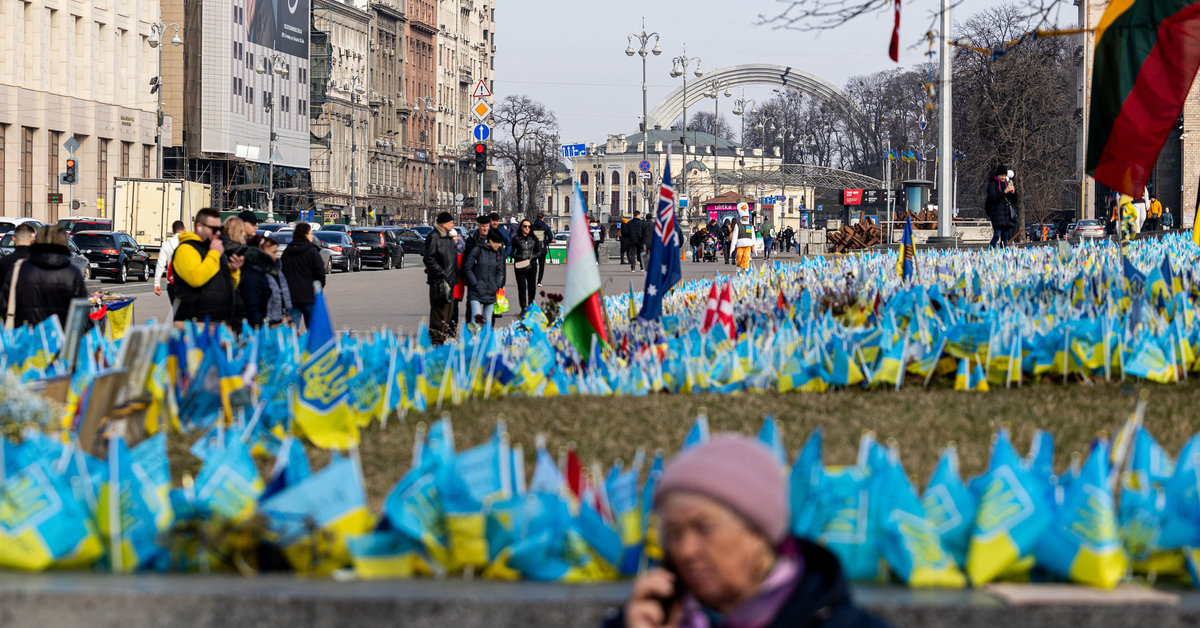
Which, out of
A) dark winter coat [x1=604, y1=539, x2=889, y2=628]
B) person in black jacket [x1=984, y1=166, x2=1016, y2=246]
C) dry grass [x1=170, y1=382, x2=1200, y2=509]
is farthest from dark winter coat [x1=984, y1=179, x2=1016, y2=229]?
dark winter coat [x1=604, y1=539, x2=889, y2=628]

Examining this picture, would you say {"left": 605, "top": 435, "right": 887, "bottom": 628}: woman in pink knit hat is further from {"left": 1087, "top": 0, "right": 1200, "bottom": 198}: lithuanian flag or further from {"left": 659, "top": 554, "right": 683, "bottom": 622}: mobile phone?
{"left": 1087, "top": 0, "right": 1200, "bottom": 198}: lithuanian flag

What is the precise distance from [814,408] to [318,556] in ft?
13.6

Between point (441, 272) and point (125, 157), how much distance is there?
59094mm

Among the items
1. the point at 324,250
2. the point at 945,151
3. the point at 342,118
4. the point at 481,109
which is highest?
the point at 342,118

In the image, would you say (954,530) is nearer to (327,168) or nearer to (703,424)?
(703,424)

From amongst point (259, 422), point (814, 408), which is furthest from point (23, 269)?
point (814, 408)

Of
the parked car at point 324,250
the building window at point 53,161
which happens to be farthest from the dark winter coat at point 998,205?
the building window at point 53,161

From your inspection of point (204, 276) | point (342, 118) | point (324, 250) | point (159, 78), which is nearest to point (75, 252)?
point (324, 250)

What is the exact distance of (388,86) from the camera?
130 m

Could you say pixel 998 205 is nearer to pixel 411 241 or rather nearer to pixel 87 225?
pixel 87 225

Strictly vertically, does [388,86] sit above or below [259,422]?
above

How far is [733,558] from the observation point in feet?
10.0

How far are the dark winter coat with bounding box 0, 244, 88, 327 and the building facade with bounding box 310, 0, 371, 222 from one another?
95124 millimetres

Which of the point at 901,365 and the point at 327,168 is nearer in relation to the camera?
the point at 901,365
